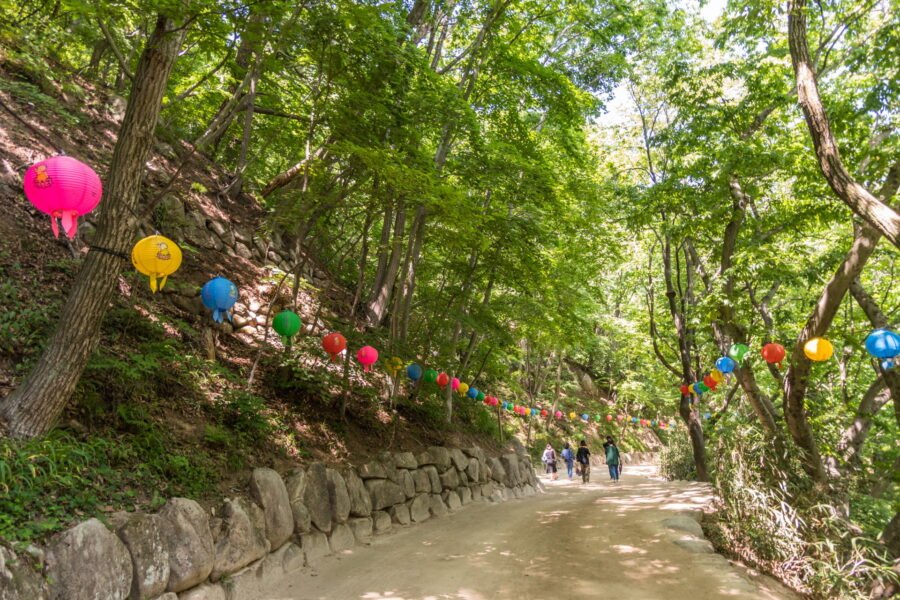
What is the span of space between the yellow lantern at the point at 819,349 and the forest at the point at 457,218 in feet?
0.18

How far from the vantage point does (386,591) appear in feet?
15.7

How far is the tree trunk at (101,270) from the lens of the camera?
386 cm

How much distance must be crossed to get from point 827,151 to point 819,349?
2185mm

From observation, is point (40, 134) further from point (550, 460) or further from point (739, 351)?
point (550, 460)

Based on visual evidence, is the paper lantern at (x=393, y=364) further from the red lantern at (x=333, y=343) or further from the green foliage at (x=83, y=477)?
the green foliage at (x=83, y=477)

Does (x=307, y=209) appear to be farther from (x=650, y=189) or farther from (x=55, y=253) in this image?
(x=650, y=189)

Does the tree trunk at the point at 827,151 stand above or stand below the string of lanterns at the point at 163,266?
above

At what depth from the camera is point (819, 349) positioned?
17.8 feet

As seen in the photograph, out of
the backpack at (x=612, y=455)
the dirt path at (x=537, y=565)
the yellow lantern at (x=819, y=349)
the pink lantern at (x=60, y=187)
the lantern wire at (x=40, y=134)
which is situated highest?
the lantern wire at (x=40, y=134)

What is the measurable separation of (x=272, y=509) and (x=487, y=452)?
741cm

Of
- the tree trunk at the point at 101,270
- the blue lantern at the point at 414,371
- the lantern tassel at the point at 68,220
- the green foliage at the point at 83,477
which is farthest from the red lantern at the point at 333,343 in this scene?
the lantern tassel at the point at 68,220

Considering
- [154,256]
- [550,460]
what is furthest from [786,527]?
[550,460]

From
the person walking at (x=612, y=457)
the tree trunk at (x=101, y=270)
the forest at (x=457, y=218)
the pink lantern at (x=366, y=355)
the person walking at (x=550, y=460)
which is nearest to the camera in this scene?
the tree trunk at (x=101, y=270)

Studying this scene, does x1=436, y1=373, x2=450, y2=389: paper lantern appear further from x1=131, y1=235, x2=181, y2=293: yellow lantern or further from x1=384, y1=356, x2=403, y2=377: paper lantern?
x1=131, y1=235, x2=181, y2=293: yellow lantern
